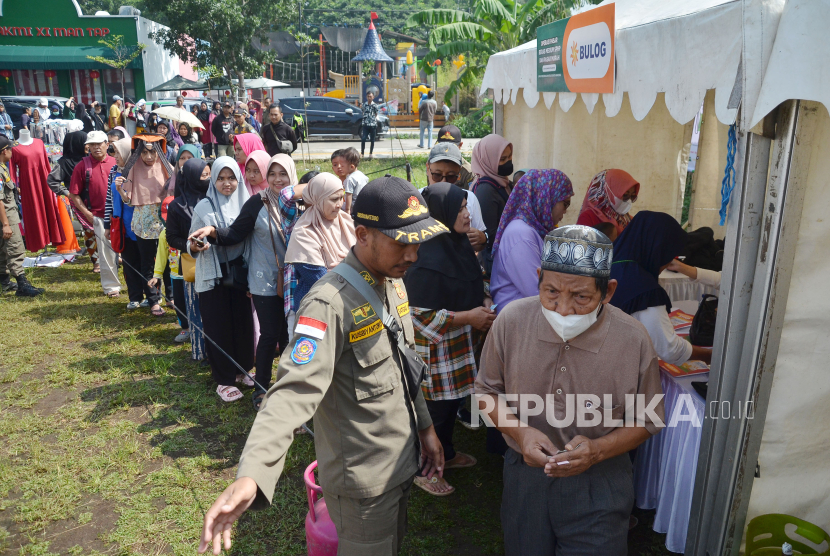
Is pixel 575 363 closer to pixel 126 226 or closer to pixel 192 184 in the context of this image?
pixel 192 184

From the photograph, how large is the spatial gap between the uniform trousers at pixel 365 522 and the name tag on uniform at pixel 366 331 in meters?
0.56

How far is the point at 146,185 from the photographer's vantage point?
6.42m

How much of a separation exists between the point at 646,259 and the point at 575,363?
103 cm

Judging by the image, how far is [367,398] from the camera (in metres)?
2.08

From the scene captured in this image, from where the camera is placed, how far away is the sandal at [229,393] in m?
5.09

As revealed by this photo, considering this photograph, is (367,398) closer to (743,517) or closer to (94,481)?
(743,517)

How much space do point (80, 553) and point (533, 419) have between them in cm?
273

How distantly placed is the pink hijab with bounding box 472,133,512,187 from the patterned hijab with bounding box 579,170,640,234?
1.05 m

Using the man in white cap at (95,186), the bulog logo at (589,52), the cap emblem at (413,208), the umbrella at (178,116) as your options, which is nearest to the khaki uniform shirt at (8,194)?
the man in white cap at (95,186)

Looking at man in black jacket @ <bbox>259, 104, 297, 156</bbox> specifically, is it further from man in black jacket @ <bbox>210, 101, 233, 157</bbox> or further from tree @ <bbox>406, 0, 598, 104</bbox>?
tree @ <bbox>406, 0, 598, 104</bbox>

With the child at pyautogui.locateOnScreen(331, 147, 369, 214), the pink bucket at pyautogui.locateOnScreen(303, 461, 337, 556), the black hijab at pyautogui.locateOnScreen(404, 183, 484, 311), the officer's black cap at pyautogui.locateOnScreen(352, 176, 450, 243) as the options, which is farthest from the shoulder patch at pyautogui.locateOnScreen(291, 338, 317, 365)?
the child at pyautogui.locateOnScreen(331, 147, 369, 214)

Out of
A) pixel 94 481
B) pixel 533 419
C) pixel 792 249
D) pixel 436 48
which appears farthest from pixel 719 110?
pixel 436 48

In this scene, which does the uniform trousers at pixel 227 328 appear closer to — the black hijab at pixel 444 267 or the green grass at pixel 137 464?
the green grass at pixel 137 464

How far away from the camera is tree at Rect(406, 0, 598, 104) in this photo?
1498 cm
